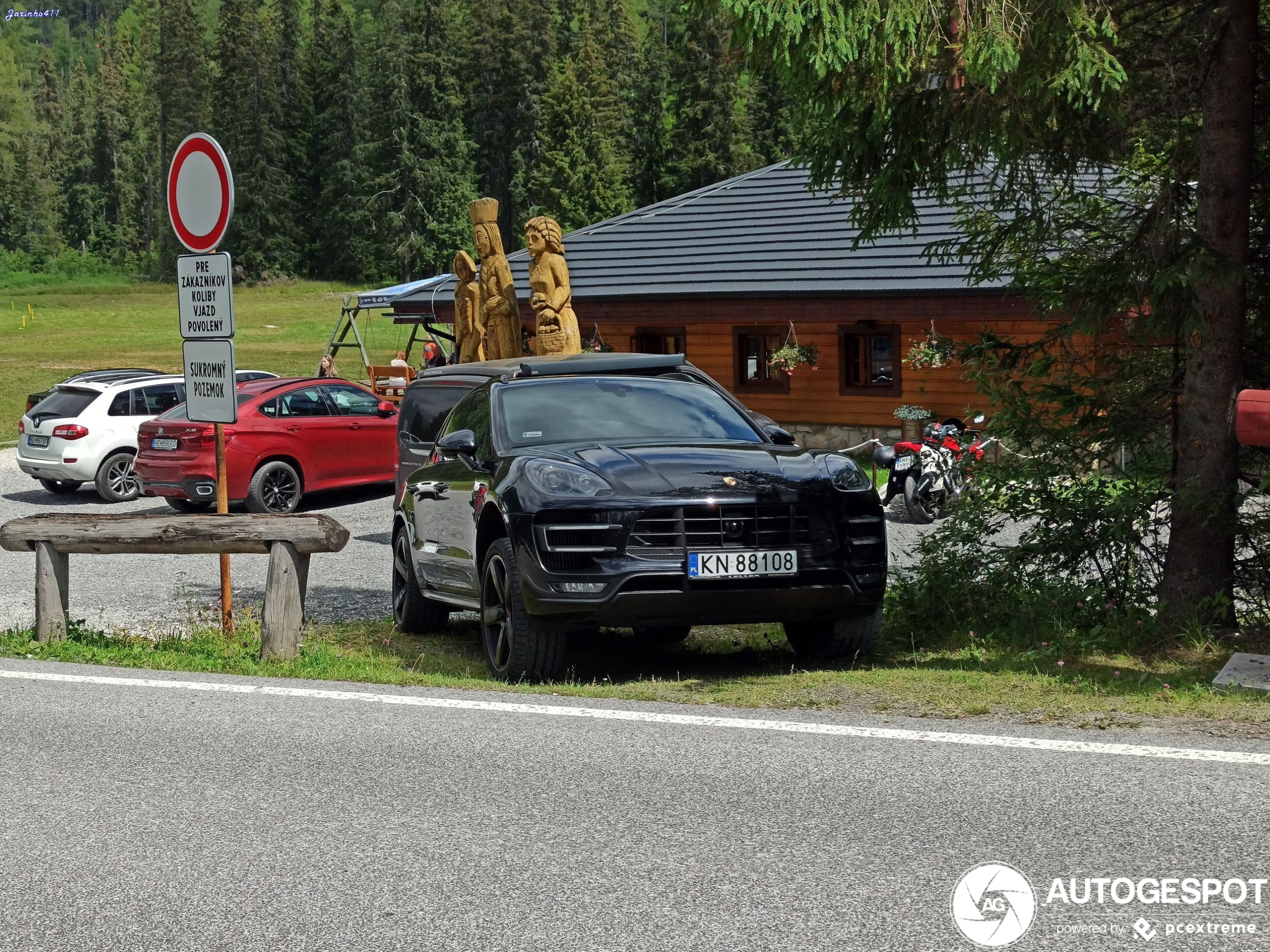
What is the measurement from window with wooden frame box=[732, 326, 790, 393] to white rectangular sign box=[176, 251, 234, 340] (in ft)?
57.5

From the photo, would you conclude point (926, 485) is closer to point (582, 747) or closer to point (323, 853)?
point (582, 747)

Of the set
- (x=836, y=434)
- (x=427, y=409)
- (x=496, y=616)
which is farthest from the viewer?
(x=836, y=434)

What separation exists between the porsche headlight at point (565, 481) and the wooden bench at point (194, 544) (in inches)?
57.5

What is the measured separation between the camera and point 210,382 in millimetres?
9555

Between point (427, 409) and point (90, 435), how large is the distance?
10.2 m

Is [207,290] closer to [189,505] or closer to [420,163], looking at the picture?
[189,505]

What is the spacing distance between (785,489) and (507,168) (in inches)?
3884

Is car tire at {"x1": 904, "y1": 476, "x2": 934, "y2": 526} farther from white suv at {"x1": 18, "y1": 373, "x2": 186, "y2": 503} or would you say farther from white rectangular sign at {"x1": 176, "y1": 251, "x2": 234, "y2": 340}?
white suv at {"x1": 18, "y1": 373, "x2": 186, "y2": 503}

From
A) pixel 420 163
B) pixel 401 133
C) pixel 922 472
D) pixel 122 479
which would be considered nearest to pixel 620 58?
pixel 420 163

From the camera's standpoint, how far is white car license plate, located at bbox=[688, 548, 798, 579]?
7.65 meters

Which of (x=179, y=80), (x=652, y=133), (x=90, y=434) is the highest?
(x=179, y=80)

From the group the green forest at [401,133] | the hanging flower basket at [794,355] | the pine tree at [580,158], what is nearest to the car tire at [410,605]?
the hanging flower basket at [794,355]

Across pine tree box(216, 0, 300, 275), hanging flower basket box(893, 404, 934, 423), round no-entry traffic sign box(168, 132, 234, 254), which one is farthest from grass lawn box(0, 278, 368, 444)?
round no-entry traffic sign box(168, 132, 234, 254)

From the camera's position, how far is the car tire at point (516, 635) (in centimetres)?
799
